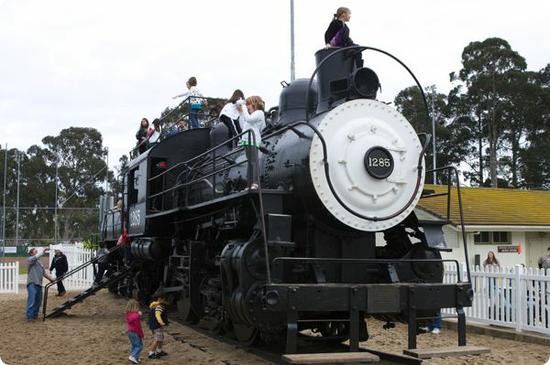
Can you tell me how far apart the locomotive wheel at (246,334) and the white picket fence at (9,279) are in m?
13.6

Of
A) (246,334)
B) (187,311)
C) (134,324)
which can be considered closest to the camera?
(246,334)

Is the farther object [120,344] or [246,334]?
[120,344]

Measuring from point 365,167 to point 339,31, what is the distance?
2068mm

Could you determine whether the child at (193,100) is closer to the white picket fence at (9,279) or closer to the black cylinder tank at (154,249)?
the black cylinder tank at (154,249)

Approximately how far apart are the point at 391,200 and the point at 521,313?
5.60m

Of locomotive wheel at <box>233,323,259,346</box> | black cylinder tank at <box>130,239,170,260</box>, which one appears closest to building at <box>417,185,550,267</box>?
black cylinder tank at <box>130,239,170,260</box>

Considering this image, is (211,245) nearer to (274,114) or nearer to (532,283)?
(274,114)

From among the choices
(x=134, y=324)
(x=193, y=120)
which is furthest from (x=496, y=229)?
(x=134, y=324)

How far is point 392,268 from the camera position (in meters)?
7.36

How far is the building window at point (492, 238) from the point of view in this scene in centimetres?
2156

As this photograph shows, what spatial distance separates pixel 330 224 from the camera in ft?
23.5

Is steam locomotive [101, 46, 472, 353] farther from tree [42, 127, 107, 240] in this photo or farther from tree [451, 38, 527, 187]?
tree [42, 127, 107, 240]

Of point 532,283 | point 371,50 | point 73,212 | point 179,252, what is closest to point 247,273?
point 371,50

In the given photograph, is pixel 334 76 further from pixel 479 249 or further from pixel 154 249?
pixel 479 249
